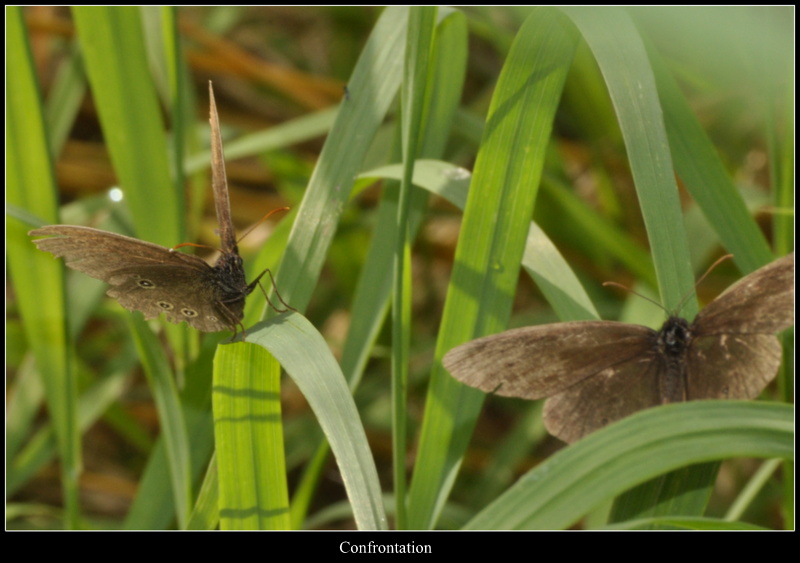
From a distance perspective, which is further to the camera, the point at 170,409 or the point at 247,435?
the point at 170,409

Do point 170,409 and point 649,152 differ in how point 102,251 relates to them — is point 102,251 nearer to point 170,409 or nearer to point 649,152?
point 170,409

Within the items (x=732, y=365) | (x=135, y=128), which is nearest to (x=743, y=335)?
(x=732, y=365)

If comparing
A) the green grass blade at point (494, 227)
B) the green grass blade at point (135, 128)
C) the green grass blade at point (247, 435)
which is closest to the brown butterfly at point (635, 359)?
the green grass blade at point (494, 227)

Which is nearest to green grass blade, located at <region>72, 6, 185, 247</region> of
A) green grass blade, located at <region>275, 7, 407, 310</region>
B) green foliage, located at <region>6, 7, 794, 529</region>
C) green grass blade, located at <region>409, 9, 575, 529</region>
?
green foliage, located at <region>6, 7, 794, 529</region>

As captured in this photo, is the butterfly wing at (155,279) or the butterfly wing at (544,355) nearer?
the butterfly wing at (544,355)

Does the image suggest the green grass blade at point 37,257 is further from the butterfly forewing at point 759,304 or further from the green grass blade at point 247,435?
the butterfly forewing at point 759,304

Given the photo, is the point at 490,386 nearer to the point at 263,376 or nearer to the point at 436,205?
the point at 263,376

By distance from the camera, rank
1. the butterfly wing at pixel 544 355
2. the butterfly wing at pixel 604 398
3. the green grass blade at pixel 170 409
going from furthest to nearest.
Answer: the green grass blade at pixel 170 409 → the butterfly wing at pixel 604 398 → the butterfly wing at pixel 544 355
